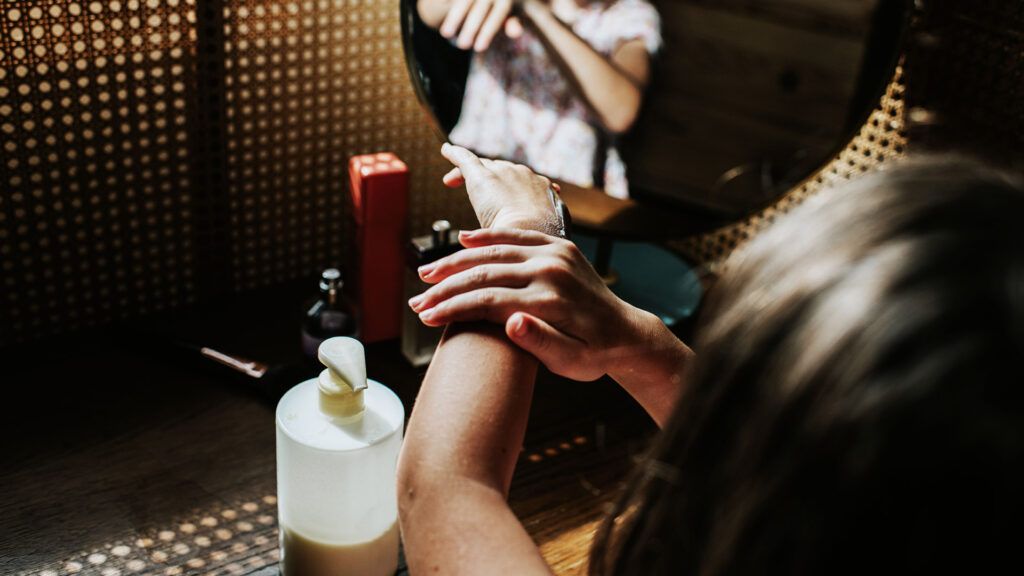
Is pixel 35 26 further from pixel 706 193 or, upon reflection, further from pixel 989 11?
pixel 989 11

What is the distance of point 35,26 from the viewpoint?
0.81 m

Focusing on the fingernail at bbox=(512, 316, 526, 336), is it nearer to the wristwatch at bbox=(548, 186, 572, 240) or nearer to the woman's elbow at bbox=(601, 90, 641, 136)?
the wristwatch at bbox=(548, 186, 572, 240)

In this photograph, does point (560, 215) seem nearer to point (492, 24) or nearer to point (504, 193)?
point (504, 193)

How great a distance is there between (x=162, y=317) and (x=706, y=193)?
0.59 m

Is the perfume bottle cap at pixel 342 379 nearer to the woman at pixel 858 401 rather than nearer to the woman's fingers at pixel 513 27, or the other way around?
the woman at pixel 858 401

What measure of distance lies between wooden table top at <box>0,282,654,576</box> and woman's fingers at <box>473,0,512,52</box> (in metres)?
0.32

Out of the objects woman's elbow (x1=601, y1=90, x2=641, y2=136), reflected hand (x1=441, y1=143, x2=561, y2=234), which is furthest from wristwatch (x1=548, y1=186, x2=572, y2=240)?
woman's elbow (x1=601, y1=90, x2=641, y2=136)

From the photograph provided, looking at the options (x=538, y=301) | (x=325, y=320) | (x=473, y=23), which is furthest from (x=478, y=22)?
(x=538, y=301)

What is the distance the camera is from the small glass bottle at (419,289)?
911 millimetres

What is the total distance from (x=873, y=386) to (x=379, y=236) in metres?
0.69

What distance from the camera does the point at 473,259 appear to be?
0.62m

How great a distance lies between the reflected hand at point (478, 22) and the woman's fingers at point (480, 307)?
16.5 inches

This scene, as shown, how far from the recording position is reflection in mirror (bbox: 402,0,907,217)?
34.6 inches

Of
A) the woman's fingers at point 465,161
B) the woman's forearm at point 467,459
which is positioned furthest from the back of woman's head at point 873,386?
the woman's fingers at point 465,161
